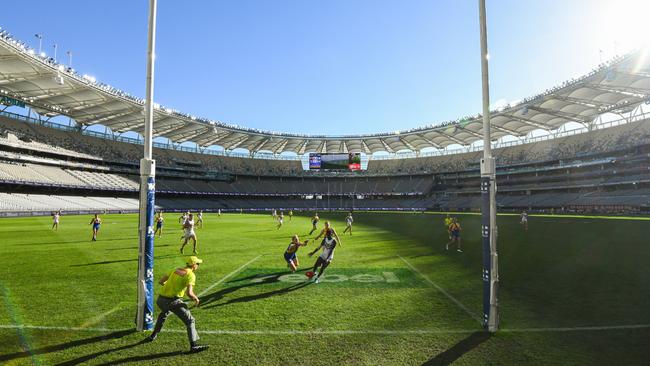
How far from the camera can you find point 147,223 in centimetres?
735

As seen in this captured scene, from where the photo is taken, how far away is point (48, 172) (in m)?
57.2

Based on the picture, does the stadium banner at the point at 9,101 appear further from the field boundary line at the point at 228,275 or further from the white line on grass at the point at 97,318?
the white line on grass at the point at 97,318

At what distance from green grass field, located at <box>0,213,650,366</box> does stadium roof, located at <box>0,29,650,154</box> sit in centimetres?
4066

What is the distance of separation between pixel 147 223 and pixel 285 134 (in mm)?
77355

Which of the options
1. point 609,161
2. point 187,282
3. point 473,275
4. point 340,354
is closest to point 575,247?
point 473,275

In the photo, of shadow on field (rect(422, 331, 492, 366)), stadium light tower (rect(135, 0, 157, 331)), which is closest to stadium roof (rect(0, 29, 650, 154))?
stadium light tower (rect(135, 0, 157, 331))

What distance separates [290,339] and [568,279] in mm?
10110

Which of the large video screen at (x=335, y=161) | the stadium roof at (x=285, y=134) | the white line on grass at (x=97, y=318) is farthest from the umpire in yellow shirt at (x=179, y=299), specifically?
the large video screen at (x=335, y=161)

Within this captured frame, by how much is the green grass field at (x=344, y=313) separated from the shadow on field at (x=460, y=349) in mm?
32

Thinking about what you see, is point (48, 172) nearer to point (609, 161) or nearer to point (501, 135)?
point (501, 135)

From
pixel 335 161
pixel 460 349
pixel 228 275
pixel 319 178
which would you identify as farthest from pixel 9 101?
pixel 460 349

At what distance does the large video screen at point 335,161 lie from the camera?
69188mm

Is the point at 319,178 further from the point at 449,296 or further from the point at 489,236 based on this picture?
the point at 489,236

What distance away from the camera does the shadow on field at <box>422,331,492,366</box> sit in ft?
19.3
